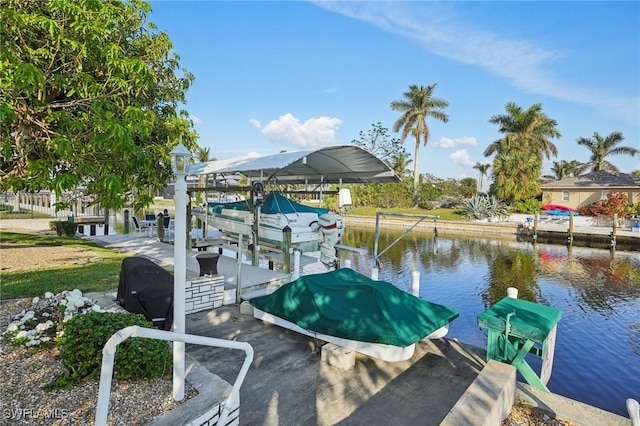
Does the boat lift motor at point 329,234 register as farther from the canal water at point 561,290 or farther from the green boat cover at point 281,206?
the canal water at point 561,290

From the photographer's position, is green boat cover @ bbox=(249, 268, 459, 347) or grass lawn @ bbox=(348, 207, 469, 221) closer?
green boat cover @ bbox=(249, 268, 459, 347)

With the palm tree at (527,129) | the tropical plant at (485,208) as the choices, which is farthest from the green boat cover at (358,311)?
the palm tree at (527,129)

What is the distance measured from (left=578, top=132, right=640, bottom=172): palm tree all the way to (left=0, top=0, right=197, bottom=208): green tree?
5071 centimetres

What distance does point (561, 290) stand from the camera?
12.5m

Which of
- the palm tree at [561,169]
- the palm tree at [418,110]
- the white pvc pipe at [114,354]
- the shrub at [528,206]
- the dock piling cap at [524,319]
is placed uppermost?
the palm tree at [418,110]

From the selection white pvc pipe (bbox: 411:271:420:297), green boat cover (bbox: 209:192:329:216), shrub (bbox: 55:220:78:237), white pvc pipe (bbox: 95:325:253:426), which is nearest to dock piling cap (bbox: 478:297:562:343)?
white pvc pipe (bbox: 411:271:420:297)

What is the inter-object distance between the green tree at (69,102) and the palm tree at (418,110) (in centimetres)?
3553

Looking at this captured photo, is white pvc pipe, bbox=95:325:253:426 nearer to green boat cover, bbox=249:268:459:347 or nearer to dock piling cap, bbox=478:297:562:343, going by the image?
green boat cover, bbox=249:268:459:347

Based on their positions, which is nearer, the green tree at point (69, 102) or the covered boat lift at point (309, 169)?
the green tree at point (69, 102)

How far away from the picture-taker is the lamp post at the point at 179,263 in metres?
2.95

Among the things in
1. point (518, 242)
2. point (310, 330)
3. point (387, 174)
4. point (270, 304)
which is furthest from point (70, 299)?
point (518, 242)

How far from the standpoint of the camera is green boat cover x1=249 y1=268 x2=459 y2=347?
4.17 meters

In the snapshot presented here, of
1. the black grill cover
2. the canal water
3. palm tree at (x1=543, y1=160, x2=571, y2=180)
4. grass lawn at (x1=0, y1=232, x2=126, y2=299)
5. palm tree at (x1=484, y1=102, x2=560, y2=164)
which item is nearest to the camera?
the black grill cover

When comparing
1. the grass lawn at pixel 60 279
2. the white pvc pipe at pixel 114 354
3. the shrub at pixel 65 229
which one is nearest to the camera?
the white pvc pipe at pixel 114 354
